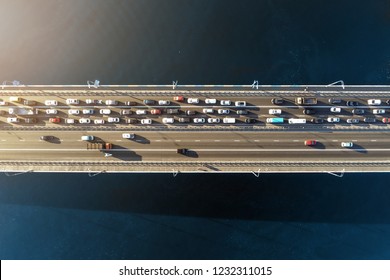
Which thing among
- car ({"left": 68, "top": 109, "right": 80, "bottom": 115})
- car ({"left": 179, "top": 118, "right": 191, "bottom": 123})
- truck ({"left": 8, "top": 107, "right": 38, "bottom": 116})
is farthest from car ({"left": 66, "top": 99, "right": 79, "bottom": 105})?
car ({"left": 179, "top": 118, "right": 191, "bottom": 123})

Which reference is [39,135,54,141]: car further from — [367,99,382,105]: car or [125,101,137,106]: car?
[367,99,382,105]: car

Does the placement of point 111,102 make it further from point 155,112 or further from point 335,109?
point 335,109

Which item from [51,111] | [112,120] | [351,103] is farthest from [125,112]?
[351,103]

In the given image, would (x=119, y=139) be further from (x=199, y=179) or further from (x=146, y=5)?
(x=146, y=5)

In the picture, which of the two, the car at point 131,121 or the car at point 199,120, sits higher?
the car at point 199,120

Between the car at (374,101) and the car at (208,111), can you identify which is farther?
the car at (374,101)

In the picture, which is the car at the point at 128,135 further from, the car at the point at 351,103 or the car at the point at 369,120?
the car at the point at 369,120

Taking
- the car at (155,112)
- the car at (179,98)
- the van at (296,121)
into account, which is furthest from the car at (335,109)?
the car at (155,112)

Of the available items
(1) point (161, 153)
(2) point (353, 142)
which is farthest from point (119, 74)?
(2) point (353, 142)
